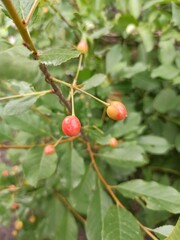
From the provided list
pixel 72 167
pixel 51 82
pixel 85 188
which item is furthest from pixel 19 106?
pixel 85 188

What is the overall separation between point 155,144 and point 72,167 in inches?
14.8

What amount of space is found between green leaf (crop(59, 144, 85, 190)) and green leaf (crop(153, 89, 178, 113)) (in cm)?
41

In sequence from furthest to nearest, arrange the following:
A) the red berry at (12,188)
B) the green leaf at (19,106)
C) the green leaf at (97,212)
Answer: the red berry at (12,188)
the green leaf at (97,212)
the green leaf at (19,106)

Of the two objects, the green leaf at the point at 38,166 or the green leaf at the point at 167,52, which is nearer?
the green leaf at the point at 38,166

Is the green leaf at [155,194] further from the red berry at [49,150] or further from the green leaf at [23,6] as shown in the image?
the green leaf at [23,6]

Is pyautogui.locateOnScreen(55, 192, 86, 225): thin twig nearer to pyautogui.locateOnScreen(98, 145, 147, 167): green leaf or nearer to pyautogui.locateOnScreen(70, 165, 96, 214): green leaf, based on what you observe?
pyautogui.locateOnScreen(70, 165, 96, 214): green leaf

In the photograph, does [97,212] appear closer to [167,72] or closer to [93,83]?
[93,83]

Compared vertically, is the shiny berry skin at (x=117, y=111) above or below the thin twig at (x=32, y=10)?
below

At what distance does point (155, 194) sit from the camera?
856mm

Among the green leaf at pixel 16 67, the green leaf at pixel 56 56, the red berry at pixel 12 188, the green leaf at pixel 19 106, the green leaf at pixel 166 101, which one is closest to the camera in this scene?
the green leaf at pixel 16 67

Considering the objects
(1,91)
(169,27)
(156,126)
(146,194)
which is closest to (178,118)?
(156,126)

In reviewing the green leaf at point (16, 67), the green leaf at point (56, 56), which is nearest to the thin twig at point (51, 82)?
the green leaf at point (56, 56)

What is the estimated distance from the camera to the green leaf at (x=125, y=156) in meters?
1.01

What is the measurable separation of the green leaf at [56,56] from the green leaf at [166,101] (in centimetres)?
73
